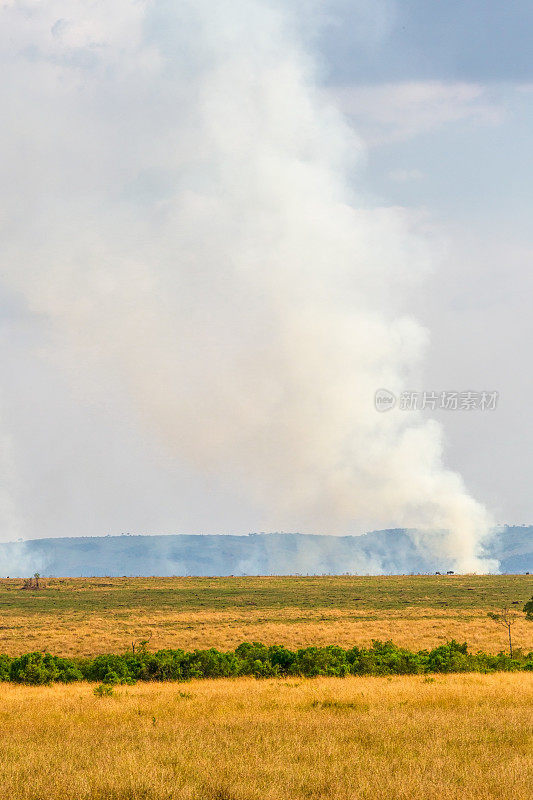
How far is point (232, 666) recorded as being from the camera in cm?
2988

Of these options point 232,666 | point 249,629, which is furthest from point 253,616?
point 232,666

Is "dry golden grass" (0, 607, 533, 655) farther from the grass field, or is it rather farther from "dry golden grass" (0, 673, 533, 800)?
"dry golden grass" (0, 673, 533, 800)

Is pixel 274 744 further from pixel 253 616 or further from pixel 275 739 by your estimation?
pixel 253 616

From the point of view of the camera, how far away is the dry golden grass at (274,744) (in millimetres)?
10875

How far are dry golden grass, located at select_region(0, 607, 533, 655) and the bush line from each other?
20383 mm

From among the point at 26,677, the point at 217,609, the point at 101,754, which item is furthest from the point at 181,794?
the point at 217,609

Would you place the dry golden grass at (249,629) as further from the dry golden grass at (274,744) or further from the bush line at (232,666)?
the dry golden grass at (274,744)

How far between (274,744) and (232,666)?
53.9 ft

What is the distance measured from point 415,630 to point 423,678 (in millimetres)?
37149

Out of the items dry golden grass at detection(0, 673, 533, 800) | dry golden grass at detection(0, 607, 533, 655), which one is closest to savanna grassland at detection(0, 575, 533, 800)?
dry golden grass at detection(0, 673, 533, 800)

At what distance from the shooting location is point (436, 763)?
40.3 feet

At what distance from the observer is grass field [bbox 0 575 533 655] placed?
56.4 m

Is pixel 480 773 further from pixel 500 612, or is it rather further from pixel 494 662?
pixel 500 612

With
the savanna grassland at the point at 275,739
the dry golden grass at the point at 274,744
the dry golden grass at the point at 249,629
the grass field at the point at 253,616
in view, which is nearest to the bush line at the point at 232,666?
the savanna grassland at the point at 275,739
